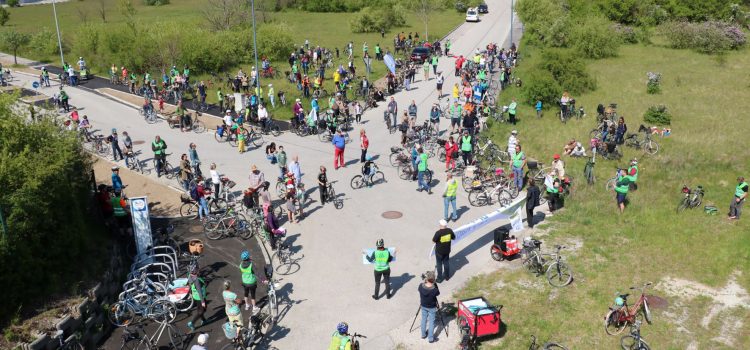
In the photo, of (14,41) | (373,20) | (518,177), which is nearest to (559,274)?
(518,177)

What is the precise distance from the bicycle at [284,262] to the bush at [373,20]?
50241 mm

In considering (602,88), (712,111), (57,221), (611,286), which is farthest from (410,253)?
(602,88)

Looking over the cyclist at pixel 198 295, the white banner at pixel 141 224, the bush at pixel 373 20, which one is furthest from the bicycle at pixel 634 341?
the bush at pixel 373 20

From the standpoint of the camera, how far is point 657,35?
56000mm

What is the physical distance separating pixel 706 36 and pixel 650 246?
3928 cm

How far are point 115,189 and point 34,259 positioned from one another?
713cm

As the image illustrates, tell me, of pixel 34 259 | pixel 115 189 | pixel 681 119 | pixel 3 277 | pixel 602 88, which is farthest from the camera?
pixel 602 88

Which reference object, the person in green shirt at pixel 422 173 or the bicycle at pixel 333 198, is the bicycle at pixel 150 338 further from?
the person in green shirt at pixel 422 173

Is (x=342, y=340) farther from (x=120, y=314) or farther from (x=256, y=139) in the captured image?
(x=256, y=139)

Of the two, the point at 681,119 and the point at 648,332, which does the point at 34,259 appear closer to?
the point at 648,332

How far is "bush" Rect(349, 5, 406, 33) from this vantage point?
6438 cm

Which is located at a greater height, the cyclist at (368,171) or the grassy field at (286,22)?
the grassy field at (286,22)

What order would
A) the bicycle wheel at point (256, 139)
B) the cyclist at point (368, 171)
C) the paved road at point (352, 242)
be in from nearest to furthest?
1. the paved road at point (352, 242)
2. the cyclist at point (368, 171)
3. the bicycle wheel at point (256, 139)

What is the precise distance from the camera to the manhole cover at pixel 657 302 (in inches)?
588
